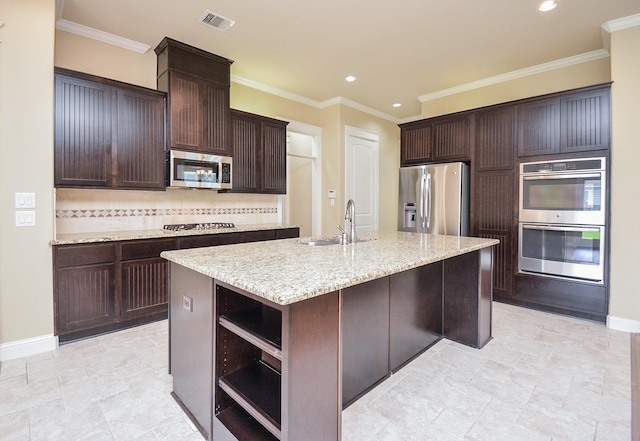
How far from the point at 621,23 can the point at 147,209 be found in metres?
5.11

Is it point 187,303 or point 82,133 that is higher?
point 82,133

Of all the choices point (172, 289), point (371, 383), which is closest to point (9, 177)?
point (172, 289)

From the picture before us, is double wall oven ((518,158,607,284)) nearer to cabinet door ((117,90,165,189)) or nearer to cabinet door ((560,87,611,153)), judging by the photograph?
cabinet door ((560,87,611,153))

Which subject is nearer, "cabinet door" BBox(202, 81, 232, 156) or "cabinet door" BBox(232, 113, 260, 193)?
"cabinet door" BBox(202, 81, 232, 156)

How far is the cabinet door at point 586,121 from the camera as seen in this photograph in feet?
10.1

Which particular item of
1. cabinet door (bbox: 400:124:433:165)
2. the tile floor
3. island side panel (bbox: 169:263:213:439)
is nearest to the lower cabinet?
the tile floor

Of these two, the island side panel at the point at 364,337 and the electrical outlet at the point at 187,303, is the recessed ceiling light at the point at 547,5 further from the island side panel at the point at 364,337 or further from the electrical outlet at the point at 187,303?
the electrical outlet at the point at 187,303

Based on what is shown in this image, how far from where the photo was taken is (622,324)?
9.78 feet

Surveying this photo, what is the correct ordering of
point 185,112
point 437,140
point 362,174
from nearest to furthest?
point 185,112, point 437,140, point 362,174

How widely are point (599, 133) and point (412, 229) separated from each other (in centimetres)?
222

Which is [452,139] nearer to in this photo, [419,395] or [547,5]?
[547,5]

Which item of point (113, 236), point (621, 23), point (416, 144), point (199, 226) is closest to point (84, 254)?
point (113, 236)

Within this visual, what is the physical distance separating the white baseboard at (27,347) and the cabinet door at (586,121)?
5.05 meters

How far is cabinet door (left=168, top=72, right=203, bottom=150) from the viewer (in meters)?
3.38
